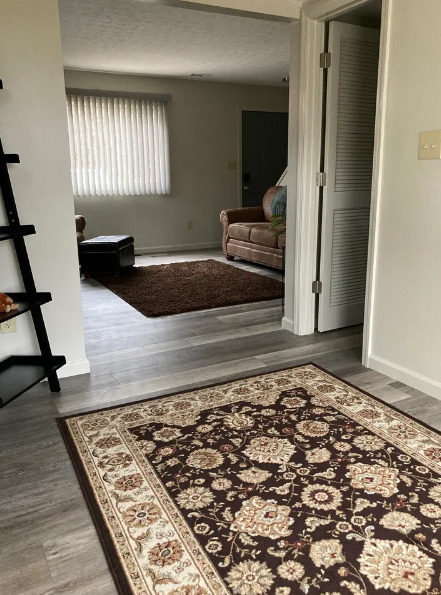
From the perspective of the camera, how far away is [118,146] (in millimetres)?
6676

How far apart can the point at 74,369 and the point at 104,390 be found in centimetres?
30

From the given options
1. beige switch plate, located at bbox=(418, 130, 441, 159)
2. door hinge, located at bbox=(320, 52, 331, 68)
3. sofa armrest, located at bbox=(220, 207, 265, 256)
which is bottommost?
sofa armrest, located at bbox=(220, 207, 265, 256)

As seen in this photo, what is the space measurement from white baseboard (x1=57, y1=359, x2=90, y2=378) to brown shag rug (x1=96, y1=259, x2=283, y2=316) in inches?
47.5

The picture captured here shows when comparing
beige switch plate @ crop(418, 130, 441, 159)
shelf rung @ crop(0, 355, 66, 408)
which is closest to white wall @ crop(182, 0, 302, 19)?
beige switch plate @ crop(418, 130, 441, 159)

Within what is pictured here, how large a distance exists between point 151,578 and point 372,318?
6.27 ft

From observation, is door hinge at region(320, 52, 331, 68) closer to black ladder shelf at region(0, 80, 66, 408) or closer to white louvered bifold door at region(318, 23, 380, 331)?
white louvered bifold door at region(318, 23, 380, 331)

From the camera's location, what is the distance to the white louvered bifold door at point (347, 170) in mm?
3182

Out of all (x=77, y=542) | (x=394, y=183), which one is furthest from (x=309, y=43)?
(x=77, y=542)

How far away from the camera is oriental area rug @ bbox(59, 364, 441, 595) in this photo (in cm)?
140

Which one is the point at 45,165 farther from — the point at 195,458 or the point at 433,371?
the point at 433,371

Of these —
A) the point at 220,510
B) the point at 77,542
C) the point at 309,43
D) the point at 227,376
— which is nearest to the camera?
the point at 77,542

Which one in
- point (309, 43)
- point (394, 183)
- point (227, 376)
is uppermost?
point (309, 43)

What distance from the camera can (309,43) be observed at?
3.09 m

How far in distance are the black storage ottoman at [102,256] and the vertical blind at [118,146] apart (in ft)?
4.78
